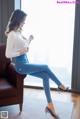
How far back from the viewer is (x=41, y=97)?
12.2 feet

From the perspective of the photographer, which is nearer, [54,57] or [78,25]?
[78,25]

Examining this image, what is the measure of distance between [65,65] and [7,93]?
1.35m

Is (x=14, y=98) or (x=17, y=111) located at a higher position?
(x=14, y=98)

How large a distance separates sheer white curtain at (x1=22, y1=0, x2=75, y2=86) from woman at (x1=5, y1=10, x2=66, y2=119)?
38.1 inches

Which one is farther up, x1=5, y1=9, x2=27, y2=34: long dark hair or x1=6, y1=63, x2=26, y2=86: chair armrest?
x1=5, y1=9, x2=27, y2=34: long dark hair

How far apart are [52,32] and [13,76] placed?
1.18 meters

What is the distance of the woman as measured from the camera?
9.75ft

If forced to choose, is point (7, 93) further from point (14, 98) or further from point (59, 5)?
point (59, 5)

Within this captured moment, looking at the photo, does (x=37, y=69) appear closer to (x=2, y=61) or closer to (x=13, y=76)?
(x=13, y=76)

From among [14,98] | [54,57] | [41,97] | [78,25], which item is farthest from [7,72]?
[78,25]

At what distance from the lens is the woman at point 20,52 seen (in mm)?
2971

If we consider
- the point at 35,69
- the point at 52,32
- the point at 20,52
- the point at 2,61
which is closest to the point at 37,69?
the point at 35,69

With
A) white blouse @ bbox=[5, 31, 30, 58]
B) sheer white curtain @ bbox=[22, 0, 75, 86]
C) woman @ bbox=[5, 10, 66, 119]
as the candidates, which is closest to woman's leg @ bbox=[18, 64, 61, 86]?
woman @ bbox=[5, 10, 66, 119]

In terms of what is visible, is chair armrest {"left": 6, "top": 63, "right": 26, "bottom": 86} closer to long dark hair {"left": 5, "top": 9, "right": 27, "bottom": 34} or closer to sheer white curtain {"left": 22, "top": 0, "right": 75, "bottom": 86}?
long dark hair {"left": 5, "top": 9, "right": 27, "bottom": 34}
